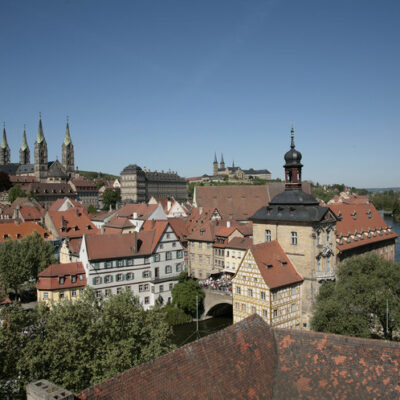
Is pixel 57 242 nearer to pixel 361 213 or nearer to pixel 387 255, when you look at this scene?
pixel 361 213

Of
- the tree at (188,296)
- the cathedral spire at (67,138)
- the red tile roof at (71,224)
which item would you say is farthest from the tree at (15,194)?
the tree at (188,296)

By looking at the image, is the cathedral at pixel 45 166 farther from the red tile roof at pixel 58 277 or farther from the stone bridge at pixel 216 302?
the stone bridge at pixel 216 302

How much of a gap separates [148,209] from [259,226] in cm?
3011

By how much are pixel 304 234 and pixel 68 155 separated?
166162 millimetres

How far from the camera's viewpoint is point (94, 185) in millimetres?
142125

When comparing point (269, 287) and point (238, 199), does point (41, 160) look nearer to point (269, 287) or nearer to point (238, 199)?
point (238, 199)

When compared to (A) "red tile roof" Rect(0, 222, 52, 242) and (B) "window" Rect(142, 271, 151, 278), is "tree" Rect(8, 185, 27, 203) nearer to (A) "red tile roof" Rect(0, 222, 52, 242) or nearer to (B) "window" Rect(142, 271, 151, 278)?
(A) "red tile roof" Rect(0, 222, 52, 242)

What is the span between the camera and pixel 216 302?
42.8 m

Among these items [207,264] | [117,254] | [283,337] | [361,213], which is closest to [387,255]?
[361,213]

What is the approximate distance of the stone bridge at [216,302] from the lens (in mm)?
41969

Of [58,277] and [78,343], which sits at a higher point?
[78,343]

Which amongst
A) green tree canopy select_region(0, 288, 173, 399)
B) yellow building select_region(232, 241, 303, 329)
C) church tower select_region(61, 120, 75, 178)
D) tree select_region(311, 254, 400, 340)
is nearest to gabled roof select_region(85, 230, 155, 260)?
yellow building select_region(232, 241, 303, 329)

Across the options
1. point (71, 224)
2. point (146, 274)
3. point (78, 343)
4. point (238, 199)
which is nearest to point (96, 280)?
point (146, 274)

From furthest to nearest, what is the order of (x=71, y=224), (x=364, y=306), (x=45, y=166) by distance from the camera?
(x=45, y=166) < (x=71, y=224) < (x=364, y=306)
